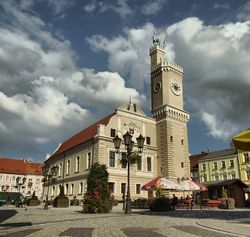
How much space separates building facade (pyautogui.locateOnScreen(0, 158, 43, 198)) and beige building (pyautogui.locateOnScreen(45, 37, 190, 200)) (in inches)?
1272

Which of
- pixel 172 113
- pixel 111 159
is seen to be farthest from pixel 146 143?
pixel 111 159

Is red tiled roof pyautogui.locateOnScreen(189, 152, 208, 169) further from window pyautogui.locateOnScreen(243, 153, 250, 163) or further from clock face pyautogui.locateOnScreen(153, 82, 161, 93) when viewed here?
clock face pyautogui.locateOnScreen(153, 82, 161, 93)

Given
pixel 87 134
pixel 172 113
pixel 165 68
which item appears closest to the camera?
pixel 172 113

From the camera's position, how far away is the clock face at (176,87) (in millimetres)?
47344

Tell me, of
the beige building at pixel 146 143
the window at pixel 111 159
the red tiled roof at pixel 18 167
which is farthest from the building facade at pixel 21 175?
the window at pixel 111 159

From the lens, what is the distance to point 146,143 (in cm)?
4397

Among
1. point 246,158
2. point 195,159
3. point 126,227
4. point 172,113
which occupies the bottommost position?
point 126,227

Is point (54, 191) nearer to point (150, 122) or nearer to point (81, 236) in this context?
point (150, 122)

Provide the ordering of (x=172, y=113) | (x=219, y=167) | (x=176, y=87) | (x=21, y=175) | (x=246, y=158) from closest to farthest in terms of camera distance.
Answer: (x=172, y=113)
(x=176, y=87)
(x=246, y=158)
(x=219, y=167)
(x=21, y=175)

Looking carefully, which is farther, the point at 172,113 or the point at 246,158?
the point at 246,158

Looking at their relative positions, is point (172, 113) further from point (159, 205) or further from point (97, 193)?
point (97, 193)

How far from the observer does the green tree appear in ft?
65.4

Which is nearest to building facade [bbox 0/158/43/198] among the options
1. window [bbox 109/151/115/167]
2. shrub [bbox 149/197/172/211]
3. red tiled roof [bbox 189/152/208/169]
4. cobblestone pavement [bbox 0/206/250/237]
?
red tiled roof [bbox 189/152/208/169]

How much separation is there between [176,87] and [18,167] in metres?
53.4
